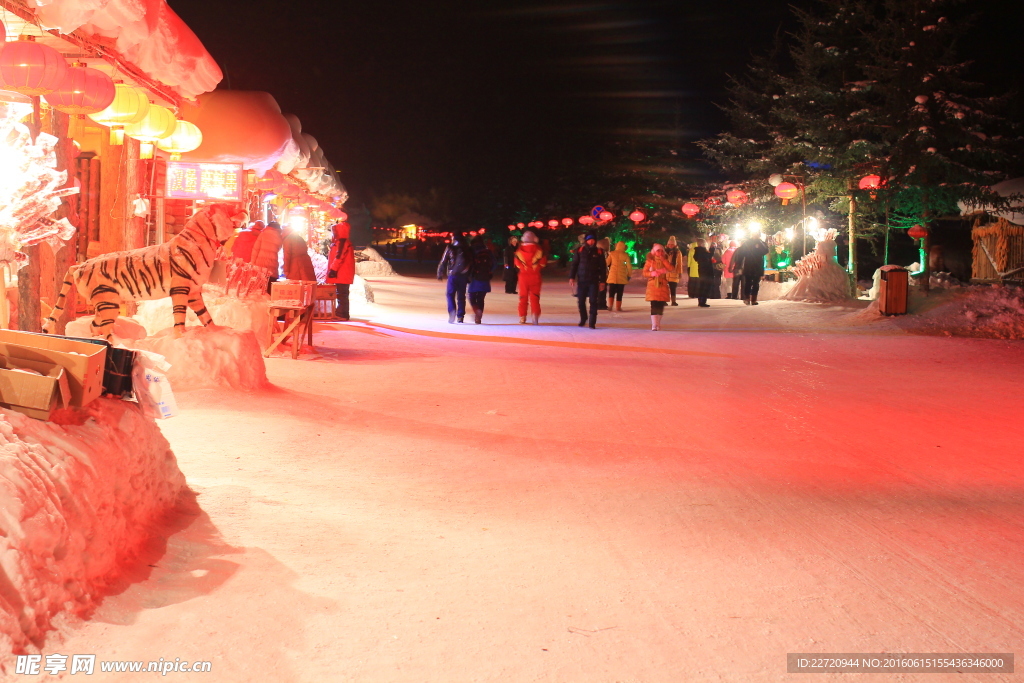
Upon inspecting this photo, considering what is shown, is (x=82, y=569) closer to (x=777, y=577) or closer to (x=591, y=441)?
(x=777, y=577)

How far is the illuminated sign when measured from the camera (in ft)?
48.5

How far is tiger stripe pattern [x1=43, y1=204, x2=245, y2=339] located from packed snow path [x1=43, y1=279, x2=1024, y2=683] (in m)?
1.47

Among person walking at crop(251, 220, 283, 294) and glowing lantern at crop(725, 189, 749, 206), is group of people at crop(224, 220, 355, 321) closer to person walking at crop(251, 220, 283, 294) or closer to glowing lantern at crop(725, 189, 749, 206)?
person walking at crop(251, 220, 283, 294)

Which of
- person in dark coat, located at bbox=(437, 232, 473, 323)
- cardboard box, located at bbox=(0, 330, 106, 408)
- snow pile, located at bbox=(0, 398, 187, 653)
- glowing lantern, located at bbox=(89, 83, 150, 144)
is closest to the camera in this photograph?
snow pile, located at bbox=(0, 398, 187, 653)

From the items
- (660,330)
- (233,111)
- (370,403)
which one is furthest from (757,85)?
(370,403)

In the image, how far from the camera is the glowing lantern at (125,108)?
10.8 m

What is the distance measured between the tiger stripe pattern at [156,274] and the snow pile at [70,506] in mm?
4593

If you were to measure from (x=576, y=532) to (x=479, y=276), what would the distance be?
13232 millimetres

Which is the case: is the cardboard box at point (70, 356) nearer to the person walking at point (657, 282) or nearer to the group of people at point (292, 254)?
the group of people at point (292, 254)

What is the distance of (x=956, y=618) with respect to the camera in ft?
12.2

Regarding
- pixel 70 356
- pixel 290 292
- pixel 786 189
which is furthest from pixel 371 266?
pixel 70 356

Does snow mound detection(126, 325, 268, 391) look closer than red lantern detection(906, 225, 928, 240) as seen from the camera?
Yes

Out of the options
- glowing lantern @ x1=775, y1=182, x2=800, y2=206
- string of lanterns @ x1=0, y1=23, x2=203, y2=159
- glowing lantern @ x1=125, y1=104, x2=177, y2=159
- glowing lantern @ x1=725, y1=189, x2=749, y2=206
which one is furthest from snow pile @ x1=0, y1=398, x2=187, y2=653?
glowing lantern @ x1=725, y1=189, x2=749, y2=206

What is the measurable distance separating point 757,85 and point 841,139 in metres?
16.3
